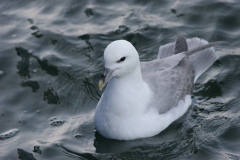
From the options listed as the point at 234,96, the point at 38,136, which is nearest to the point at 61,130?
the point at 38,136

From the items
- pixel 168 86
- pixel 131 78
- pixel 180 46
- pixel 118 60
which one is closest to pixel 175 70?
pixel 168 86

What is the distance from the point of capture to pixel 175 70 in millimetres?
5891

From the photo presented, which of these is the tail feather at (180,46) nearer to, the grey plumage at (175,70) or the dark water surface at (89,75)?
the grey plumage at (175,70)

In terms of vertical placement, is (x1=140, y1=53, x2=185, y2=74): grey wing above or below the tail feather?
below

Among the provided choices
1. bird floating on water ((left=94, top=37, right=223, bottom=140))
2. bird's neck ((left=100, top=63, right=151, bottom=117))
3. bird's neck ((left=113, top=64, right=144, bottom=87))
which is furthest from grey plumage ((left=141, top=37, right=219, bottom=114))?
bird's neck ((left=113, top=64, right=144, bottom=87))

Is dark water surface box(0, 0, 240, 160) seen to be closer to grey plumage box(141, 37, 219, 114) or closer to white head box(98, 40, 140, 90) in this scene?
grey plumage box(141, 37, 219, 114)

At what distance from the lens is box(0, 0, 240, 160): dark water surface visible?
5.24 m

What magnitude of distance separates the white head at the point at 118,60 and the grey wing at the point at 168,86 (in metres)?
0.84

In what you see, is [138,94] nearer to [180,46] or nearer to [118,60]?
[118,60]

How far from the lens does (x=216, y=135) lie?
5395mm

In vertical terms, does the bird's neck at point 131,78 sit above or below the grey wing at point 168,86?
above

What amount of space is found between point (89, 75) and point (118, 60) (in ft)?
8.06

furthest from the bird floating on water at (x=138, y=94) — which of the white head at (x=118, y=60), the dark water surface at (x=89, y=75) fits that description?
the dark water surface at (x=89, y=75)

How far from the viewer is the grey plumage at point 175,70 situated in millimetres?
5484
